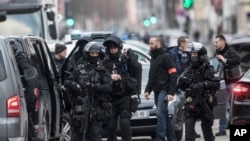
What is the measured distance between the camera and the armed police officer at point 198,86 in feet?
46.4

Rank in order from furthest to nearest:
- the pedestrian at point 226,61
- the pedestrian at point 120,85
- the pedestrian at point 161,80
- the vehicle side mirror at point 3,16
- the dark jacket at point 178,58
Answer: the vehicle side mirror at point 3,16 < the pedestrian at point 226,61 < the dark jacket at point 178,58 < the pedestrian at point 161,80 < the pedestrian at point 120,85

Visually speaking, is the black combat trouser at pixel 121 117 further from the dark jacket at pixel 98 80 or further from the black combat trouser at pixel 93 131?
the dark jacket at pixel 98 80

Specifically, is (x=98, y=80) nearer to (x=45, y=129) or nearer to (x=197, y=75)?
(x=45, y=129)

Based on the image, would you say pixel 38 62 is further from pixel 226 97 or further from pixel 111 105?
pixel 226 97

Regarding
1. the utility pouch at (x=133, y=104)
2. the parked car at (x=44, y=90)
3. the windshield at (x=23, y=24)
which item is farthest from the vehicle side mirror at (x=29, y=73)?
the windshield at (x=23, y=24)

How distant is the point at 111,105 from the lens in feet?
47.3

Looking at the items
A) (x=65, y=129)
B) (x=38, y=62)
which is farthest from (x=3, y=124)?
(x=65, y=129)

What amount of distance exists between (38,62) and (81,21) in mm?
102546

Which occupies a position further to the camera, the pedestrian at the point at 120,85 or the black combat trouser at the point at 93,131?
the pedestrian at the point at 120,85

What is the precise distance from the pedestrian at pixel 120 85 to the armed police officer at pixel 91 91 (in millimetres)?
667

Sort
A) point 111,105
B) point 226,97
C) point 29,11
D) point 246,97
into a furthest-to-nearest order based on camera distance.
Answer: point 29,11 < point 226,97 < point 111,105 < point 246,97

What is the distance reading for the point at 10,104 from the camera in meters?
11.6

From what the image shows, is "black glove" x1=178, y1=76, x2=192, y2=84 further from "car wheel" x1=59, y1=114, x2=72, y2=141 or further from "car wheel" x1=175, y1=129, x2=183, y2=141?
"car wheel" x1=175, y1=129, x2=183, y2=141

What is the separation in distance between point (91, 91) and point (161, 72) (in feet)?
6.49
